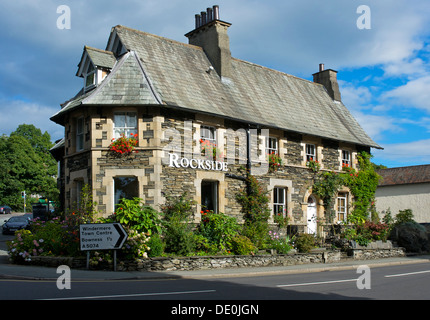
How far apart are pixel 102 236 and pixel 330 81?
20647 millimetres

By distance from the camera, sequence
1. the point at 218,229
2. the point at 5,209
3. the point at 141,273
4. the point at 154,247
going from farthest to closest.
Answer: the point at 5,209, the point at 218,229, the point at 154,247, the point at 141,273

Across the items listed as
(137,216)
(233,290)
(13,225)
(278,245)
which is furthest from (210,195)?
(13,225)

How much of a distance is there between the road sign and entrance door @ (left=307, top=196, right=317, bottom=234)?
41.6ft

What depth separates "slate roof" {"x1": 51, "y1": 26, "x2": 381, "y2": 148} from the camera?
64.4ft

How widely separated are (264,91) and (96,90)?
33.1 ft

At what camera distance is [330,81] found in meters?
31.2

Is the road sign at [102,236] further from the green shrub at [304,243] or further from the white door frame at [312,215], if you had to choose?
the white door frame at [312,215]

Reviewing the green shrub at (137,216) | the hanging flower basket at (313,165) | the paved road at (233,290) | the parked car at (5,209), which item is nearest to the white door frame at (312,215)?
the hanging flower basket at (313,165)

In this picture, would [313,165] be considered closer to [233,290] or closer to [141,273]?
[141,273]

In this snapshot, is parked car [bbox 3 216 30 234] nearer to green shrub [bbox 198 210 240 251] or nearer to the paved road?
green shrub [bbox 198 210 240 251]

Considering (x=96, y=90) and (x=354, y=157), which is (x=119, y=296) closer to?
(x=96, y=90)

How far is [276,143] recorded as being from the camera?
24.2m

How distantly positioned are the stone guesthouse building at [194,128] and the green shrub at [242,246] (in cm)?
177
